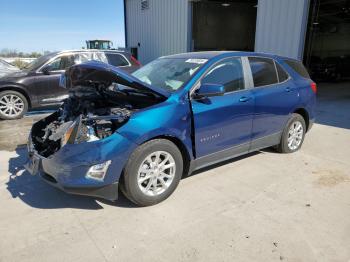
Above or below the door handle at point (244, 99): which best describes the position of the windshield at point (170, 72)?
above

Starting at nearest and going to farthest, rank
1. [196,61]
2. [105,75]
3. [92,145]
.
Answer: [92,145]
[105,75]
[196,61]

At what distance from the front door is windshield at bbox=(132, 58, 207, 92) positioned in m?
0.23

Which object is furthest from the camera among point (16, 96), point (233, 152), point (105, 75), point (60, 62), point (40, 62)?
point (60, 62)

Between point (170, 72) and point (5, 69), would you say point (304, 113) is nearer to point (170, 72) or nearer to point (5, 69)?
point (170, 72)

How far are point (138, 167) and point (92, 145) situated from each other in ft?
1.69

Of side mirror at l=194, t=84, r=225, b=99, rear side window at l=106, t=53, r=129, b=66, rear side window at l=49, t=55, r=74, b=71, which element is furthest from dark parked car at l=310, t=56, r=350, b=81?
side mirror at l=194, t=84, r=225, b=99

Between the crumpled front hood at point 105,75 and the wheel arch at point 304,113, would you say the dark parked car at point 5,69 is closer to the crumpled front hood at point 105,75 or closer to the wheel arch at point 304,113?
the crumpled front hood at point 105,75

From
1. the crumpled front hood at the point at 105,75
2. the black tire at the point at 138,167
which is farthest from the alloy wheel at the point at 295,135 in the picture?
the crumpled front hood at the point at 105,75

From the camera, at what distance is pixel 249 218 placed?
3.13m

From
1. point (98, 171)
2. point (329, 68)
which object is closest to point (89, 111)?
point (98, 171)

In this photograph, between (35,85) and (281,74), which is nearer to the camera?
(281,74)

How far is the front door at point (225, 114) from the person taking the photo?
3.55 meters

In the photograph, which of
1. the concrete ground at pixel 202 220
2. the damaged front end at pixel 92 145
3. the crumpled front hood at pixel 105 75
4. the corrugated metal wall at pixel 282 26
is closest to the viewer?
the concrete ground at pixel 202 220

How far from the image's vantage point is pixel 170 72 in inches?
158
